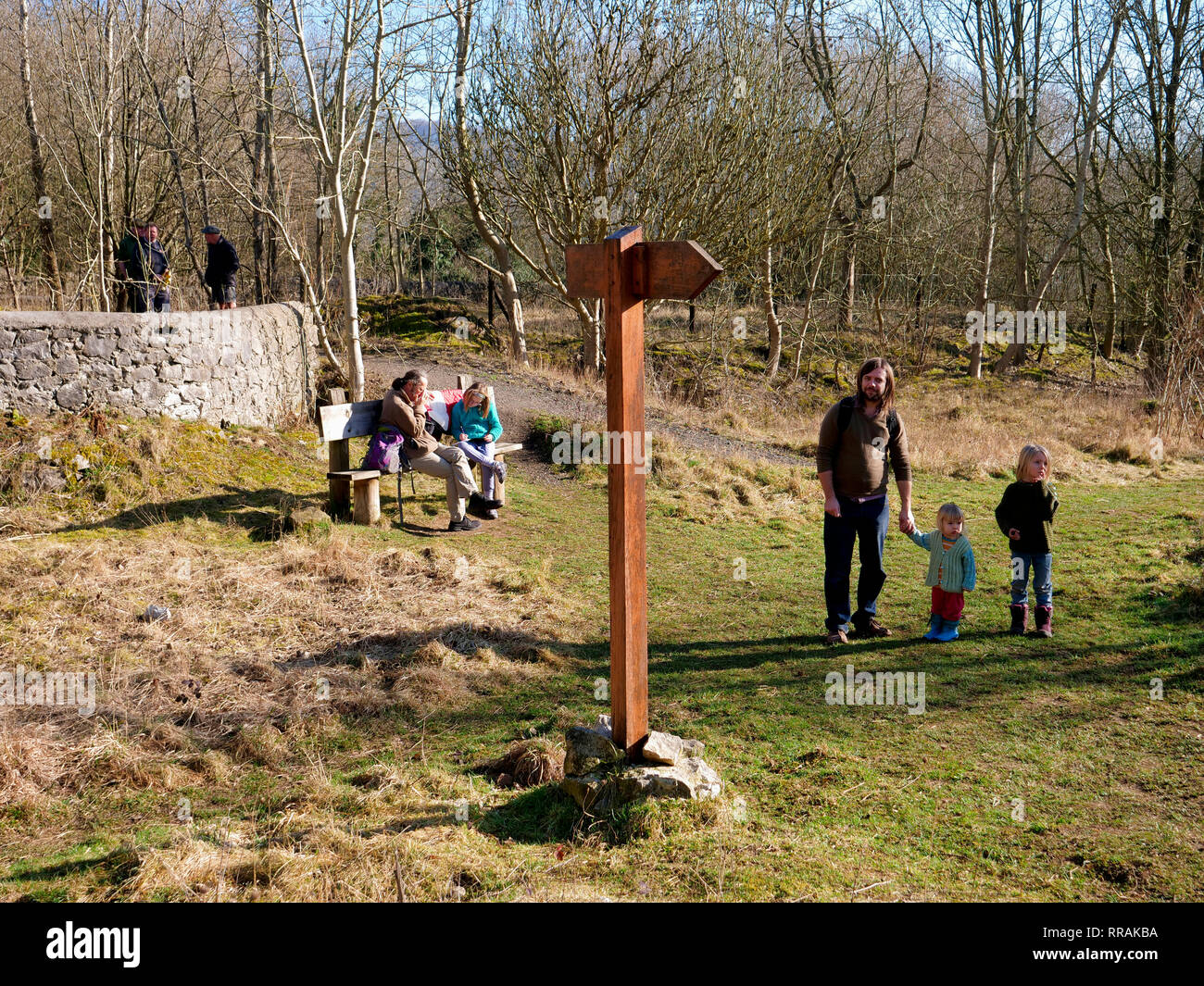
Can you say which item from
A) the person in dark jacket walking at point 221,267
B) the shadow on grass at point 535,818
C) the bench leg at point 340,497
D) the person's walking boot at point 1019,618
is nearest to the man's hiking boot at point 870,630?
the person's walking boot at point 1019,618

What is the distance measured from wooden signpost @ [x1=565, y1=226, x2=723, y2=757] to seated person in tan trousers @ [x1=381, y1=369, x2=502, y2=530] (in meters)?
5.02

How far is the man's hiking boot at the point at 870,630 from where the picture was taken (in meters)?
6.43

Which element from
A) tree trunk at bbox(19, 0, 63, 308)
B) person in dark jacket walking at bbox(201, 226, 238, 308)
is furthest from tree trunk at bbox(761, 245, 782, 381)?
tree trunk at bbox(19, 0, 63, 308)

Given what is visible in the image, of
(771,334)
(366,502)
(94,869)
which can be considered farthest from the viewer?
(771,334)

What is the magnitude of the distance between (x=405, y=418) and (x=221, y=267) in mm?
5065

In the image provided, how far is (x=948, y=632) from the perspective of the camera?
20.6ft

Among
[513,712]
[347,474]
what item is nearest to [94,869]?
[513,712]

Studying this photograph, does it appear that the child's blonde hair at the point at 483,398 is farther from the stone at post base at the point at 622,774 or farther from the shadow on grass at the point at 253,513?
the stone at post base at the point at 622,774

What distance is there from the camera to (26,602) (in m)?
6.31

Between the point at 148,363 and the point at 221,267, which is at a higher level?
the point at 221,267

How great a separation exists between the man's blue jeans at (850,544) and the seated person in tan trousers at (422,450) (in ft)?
13.3

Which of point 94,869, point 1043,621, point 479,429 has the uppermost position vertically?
point 479,429

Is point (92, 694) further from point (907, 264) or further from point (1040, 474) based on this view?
point (907, 264)

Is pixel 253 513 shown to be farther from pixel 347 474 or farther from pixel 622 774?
pixel 622 774
